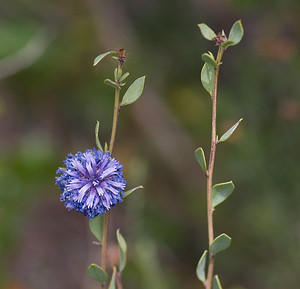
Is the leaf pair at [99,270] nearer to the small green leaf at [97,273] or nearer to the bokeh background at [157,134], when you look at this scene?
the small green leaf at [97,273]

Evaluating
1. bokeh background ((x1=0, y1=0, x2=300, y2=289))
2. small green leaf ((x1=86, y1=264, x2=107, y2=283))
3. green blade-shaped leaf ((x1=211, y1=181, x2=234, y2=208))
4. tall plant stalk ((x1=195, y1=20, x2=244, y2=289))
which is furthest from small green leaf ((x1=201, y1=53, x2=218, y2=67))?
bokeh background ((x1=0, y1=0, x2=300, y2=289))

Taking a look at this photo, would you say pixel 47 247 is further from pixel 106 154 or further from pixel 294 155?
pixel 106 154

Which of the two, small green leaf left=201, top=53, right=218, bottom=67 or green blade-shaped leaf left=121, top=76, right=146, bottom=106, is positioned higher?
green blade-shaped leaf left=121, top=76, right=146, bottom=106

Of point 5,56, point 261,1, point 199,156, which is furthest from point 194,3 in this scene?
point 199,156

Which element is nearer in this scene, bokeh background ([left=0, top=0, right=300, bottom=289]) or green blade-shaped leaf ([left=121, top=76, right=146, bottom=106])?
green blade-shaped leaf ([left=121, top=76, right=146, bottom=106])

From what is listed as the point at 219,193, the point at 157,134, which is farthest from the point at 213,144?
the point at 157,134

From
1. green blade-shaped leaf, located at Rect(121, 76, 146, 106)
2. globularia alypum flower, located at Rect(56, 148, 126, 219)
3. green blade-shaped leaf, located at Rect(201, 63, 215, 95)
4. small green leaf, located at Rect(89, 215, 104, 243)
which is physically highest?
green blade-shaped leaf, located at Rect(121, 76, 146, 106)

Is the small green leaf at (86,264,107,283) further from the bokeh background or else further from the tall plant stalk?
the bokeh background

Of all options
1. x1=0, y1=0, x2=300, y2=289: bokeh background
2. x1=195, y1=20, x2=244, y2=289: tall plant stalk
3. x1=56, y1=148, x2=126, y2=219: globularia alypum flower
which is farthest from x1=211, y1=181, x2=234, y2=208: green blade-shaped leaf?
x1=0, y1=0, x2=300, y2=289: bokeh background
